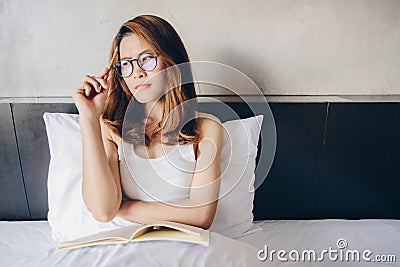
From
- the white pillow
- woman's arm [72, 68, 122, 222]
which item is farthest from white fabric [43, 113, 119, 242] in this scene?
woman's arm [72, 68, 122, 222]

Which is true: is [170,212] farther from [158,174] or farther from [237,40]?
[237,40]

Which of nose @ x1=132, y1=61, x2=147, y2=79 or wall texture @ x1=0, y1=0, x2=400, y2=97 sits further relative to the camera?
wall texture @ x1=0, y1=0, x2=400, y2=97

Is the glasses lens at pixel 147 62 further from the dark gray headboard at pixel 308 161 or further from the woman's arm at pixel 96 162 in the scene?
the dark gray headboard at pixel 308 161

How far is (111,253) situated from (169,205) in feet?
0.79

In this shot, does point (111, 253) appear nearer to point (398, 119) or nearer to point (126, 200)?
point (126, 200)

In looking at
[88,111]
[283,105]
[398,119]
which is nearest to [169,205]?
[88,111]

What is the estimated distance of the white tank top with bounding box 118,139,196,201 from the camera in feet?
3.49

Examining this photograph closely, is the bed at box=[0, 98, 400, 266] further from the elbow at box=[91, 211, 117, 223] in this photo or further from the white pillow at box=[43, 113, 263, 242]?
the elbow at box=[91, 211, 117, 223]

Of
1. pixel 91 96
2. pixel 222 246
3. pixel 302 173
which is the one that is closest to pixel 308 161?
pixel 302 173

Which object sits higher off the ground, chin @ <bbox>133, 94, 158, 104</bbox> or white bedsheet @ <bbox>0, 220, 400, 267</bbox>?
chin @ <bbox>133, 94, 158, 104</bbox>

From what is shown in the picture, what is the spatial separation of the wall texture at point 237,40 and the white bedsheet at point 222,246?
0.55 metres

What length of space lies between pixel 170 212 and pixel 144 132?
287mm

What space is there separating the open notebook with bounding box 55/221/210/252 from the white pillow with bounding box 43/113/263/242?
7.8 inches

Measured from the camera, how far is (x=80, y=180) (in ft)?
3.81
